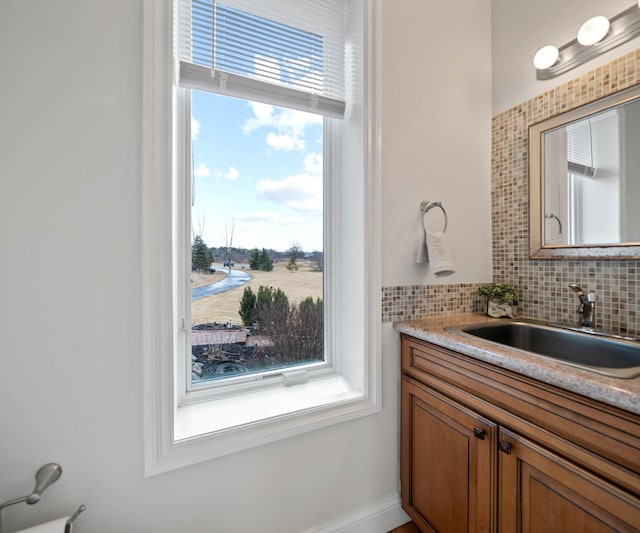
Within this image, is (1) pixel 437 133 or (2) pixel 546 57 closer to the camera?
(2) pixel 546 57

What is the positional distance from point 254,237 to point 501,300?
1.21 meters

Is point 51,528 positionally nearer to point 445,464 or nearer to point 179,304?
point 179,304

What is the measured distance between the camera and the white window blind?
108cm

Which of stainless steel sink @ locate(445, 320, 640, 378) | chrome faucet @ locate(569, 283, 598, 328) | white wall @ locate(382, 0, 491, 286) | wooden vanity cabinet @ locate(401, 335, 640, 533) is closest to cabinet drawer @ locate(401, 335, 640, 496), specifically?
wooden vanity cabinet @ locate(401, 335, 640, 533)

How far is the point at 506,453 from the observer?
2.77ft

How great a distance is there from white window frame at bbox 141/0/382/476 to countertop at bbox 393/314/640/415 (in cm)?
28

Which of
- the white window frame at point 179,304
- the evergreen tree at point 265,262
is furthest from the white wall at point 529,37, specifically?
the evergreen tree at point 265,262

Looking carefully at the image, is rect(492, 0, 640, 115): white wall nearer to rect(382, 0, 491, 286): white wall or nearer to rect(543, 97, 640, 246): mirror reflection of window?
rect(382, 0, 491, 286): white wall

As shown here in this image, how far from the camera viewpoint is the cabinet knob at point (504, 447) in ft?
2.75

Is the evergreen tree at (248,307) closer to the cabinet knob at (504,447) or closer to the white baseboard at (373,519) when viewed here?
the white baseboard at (373,519)

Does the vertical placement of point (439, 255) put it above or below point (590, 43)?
below

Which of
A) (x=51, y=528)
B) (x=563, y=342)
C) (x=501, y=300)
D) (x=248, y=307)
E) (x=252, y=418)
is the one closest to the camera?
(x=51, y=528)

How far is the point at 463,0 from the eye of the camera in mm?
1484

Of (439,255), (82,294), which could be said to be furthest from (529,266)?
(82,294)
